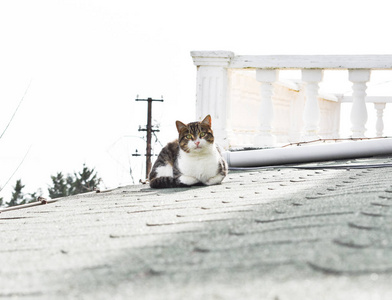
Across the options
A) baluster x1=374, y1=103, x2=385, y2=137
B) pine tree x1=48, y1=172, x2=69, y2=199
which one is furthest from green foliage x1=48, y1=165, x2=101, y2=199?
baluster x1=374, y1=103, x2=385, y2=137

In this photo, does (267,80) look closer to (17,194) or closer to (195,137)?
(195,137)

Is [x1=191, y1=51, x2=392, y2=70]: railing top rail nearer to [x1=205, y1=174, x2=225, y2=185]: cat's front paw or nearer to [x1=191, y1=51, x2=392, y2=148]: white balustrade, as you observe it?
[x1=191, y1=51, x2=392, y2=148]: white balustrade

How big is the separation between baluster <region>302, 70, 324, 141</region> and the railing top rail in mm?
160

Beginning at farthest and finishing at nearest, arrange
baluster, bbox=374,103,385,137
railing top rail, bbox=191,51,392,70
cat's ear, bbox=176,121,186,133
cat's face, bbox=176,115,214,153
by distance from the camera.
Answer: baluster, bbox=374,103,385,137
railing top rail, bbox=191,51,392,70
cat's ear, bbox=176,121,186,133
cat's face, bbox=176,115,214,153

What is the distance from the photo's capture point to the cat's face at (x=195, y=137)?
373 cm

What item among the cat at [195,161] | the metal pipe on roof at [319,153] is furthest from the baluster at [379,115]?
the cat at [195,161]

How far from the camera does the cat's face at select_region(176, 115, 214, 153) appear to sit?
3.73m

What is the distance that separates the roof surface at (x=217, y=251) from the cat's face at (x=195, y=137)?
118 cm

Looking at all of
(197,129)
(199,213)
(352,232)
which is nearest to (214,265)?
(352,232)

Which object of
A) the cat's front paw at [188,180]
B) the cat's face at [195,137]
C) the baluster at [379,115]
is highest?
the baluster at [379,115]

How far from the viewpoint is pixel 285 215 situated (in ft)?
6.15

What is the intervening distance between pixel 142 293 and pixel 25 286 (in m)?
0.38

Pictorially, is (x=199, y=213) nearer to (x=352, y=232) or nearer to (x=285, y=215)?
(x=285, y=215)

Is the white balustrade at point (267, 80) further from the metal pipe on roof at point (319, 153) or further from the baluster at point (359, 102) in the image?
the metal pipe on roof at point (319, 153)
